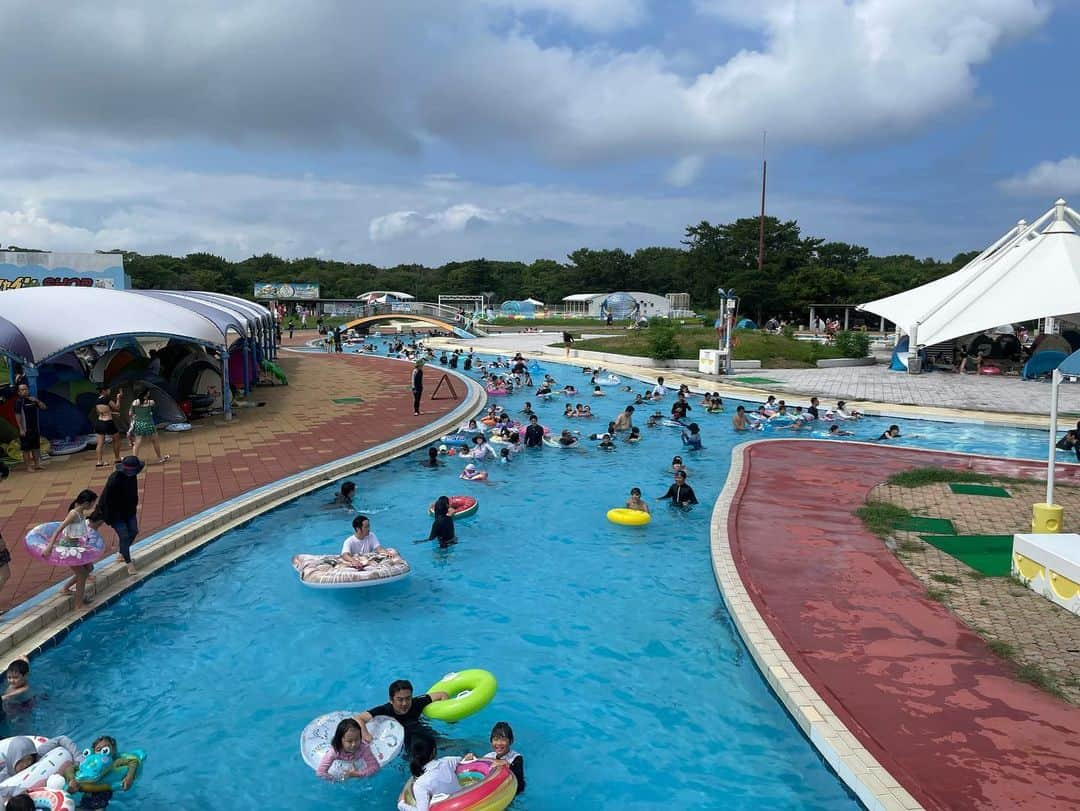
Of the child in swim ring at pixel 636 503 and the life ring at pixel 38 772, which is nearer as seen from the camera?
the life ring at pixel 38 772

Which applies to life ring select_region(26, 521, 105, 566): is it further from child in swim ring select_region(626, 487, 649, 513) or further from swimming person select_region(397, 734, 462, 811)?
child in swim ring select_region(626, 487, 649, 513)

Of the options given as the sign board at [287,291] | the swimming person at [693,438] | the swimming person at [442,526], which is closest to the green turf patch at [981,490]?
the swimming person at [693,438]

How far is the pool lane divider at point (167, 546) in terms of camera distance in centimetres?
727

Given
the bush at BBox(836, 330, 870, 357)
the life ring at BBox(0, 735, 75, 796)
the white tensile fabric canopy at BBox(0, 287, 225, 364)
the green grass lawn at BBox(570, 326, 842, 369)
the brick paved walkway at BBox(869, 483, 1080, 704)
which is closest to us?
the life ring at BBox(0, 735, 75, 796)

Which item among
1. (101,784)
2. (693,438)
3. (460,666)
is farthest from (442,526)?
(693,438)

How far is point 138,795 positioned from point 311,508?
687 cm

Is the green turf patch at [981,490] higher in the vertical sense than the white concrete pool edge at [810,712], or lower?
higher

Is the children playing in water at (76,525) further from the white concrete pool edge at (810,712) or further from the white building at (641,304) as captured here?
the white building at (641,304)

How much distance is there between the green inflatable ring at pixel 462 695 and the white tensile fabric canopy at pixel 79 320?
1220 centimetres

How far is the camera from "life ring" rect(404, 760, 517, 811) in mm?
5105

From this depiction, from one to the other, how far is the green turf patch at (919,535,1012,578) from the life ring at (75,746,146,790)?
9.22 meters

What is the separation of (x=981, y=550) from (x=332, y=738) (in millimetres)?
8491

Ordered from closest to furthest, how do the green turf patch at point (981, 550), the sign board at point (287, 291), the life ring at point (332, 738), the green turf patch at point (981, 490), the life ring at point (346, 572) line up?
the life ring at point (332, 738) → the life ring at point (346, 572) → the green turf patch at point (981, 550) → the green turf patch at point (981, 490) → the sign board at point (287, 291)

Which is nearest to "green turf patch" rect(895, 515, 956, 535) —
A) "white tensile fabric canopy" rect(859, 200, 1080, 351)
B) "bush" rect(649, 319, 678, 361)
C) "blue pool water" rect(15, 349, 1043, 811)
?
"blue pool water" rect(15, 349, 1043, 811)
